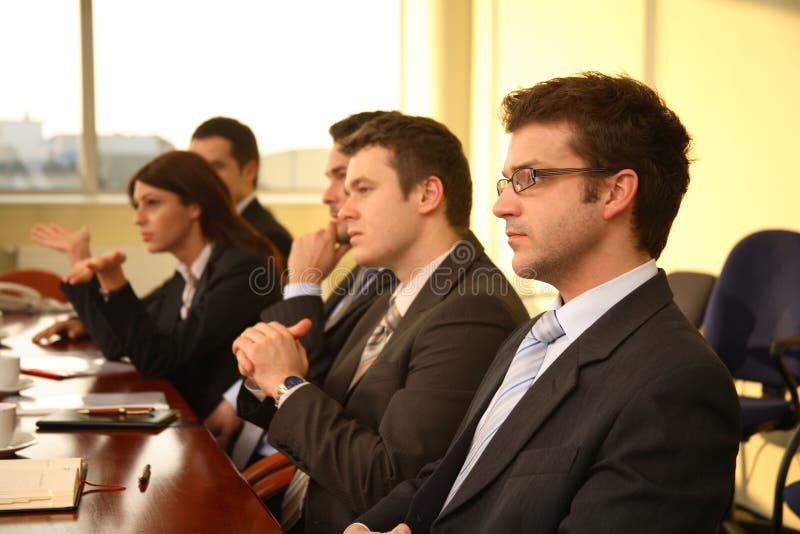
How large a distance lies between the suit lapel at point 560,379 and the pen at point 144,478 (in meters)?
0.52

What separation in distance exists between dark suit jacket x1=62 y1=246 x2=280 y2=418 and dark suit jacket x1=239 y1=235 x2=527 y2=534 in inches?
39.0

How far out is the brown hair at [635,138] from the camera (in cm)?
139

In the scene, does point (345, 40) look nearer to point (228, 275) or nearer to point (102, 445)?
point (228, 275)

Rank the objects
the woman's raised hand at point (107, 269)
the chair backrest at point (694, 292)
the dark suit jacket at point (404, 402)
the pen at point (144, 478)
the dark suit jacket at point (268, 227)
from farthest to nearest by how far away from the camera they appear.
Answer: the dark suit jacket at point (268, 227) < the chair backrest at point (694, 292) < the woman's raised hand at point (107, 269) < the dark suit jacket at point (404, 402) < the pen at point (144, 478)

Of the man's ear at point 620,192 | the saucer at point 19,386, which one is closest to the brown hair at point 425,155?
the man's ear at point 620,192

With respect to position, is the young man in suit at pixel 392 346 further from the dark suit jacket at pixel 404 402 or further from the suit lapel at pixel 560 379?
the suit lapel at pixel 560 379

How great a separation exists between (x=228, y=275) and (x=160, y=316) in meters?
0.50

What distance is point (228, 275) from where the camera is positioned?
308cm

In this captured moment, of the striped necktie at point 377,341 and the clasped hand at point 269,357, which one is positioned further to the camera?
the striped necktie at point 377,341

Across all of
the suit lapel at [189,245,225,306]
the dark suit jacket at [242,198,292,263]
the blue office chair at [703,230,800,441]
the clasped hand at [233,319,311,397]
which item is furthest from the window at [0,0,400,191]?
the clasped hand at [233,319,311,397]

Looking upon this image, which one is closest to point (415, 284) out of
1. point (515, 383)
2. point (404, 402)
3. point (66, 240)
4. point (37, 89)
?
point (404, 402)

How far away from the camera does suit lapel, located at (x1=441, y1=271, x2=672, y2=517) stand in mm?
1300

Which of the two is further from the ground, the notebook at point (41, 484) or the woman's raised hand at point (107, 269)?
the woman's raised hand at point (107, 269)

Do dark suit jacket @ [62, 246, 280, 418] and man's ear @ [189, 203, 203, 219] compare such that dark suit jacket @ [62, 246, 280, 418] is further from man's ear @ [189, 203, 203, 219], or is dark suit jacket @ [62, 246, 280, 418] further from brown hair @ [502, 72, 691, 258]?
brown hair @ [502, 72, 691, 258]
